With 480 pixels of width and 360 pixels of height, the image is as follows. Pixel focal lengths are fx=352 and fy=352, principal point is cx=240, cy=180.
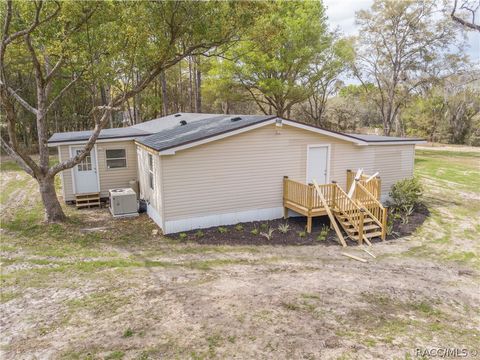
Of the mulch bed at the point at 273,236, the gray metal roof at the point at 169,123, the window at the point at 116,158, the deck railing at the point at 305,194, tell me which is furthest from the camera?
the gray metal roof at the point at 169,123

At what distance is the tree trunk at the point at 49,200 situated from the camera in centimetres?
1100

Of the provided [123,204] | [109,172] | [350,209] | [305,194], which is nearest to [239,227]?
[305,194]

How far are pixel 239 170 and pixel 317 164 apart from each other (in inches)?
118

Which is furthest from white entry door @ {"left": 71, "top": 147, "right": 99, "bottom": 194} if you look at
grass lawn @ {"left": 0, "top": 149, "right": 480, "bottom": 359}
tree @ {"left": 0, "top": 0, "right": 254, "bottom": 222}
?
grass lawn @ {"left": 0, "top": 149, "right": 480, "bottom": 359}

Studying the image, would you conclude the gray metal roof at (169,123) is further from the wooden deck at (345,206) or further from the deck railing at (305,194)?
the wooden deck at (345,206)

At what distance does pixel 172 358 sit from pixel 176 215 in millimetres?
5964

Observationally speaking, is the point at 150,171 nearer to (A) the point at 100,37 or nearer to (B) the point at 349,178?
(A) the point at 100,37

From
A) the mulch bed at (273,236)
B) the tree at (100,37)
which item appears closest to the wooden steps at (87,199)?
the tree at (100,37)

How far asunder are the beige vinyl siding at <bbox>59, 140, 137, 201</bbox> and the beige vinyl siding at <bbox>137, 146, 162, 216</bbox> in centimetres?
63

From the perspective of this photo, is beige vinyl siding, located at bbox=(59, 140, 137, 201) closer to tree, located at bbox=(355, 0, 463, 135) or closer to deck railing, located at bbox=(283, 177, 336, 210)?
deck railing, located at bbox=(283, 177, 336, 210)

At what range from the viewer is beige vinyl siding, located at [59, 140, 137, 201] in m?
13.5

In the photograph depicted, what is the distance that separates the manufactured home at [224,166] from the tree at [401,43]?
53.4 ft

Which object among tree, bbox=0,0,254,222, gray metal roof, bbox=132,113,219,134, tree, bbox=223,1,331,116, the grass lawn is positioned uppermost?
tree, bbox=223,1,331,116

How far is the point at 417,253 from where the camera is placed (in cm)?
982
